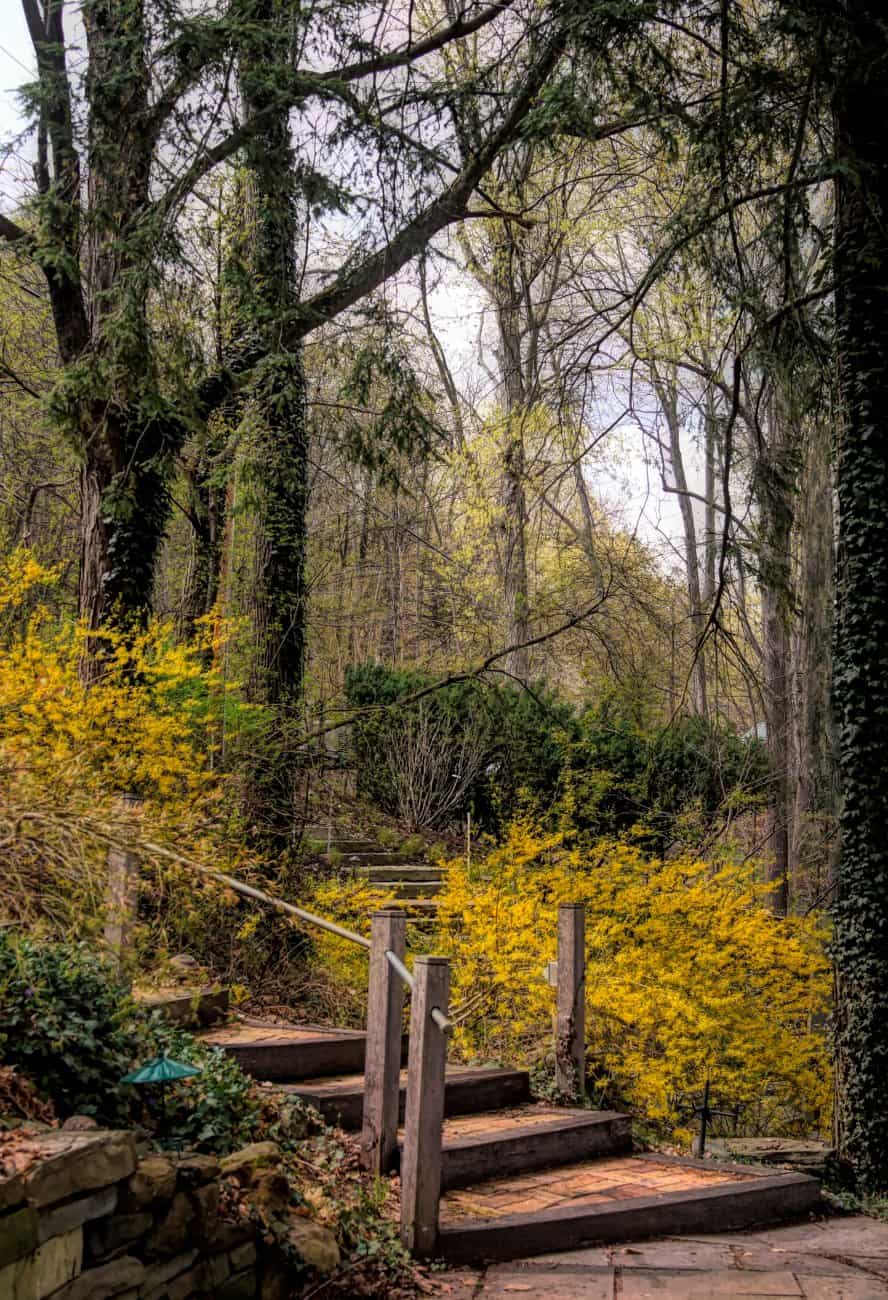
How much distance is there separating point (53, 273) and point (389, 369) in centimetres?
254

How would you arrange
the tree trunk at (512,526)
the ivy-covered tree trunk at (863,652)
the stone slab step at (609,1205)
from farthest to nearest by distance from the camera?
the tree trunk at (512,526), the ivy-covered tree trunk at (863,652), the stone slab step at (609,1205)

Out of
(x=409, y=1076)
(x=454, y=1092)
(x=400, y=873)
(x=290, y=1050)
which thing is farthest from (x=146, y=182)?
(x=400, y=873)

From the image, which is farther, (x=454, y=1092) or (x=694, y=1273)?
(x=454, y=1092)

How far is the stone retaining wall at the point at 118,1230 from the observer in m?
2.91

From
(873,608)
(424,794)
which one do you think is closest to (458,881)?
(873,608)

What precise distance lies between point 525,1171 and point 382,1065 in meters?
1.07

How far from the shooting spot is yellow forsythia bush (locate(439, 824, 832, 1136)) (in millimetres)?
6527

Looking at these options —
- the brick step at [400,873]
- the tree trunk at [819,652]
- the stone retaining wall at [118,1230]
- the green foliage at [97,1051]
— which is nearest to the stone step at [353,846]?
the brick step at [400,873]

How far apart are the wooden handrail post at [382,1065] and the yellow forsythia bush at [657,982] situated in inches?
64.9

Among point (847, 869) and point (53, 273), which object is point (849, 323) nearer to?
point (847, 869)

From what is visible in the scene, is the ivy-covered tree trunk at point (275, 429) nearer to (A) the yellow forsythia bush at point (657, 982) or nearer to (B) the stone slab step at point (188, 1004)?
(A) the yellow forsythia bush at point (657, 982)

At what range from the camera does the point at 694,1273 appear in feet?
13.6

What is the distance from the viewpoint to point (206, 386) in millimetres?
8711

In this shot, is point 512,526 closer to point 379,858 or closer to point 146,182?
point 379,858
